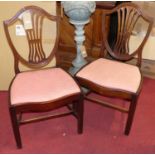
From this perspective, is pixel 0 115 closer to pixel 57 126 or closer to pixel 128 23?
pixel 57 126

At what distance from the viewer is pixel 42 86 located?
5.82ft

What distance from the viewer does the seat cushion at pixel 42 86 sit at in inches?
66.3

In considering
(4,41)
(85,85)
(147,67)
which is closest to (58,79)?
(85,85)

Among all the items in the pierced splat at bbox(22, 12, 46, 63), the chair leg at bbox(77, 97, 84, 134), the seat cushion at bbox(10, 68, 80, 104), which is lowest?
the chair leg at bbox(77, 97, 84, 134)

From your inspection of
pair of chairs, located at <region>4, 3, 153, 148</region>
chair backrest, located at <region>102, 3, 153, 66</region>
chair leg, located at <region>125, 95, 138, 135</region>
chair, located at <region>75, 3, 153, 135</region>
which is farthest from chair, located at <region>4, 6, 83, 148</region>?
chair backrest, located at <region>102, 3, 153, 66</region>

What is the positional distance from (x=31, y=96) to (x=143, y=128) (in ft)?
3.22

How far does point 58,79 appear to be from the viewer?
1.85m

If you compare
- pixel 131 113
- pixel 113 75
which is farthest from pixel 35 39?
pixel 131 113

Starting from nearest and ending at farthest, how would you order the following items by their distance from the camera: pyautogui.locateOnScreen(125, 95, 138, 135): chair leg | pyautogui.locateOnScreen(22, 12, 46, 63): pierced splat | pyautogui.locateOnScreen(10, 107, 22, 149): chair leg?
1. pyautogui.locateOnScreen(10, 107, 22, 149): chair leg
2. pyautogui.locateOnScreen(125, 95, 138, 135): chair leg
3. pyautogui.locateOnScreen(22, 12, 46, 63): pierced splat

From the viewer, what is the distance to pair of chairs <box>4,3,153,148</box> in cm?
170

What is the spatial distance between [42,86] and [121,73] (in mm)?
617

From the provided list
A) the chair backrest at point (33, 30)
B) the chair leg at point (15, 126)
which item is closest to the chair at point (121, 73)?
the chair backrest at point (33, 30)

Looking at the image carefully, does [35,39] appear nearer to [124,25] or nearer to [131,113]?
[124,25]

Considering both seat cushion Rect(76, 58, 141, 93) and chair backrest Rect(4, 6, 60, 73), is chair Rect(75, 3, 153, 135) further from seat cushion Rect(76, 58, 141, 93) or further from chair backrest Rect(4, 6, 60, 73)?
chair backrest Rect(4, 6, 60, 73)
